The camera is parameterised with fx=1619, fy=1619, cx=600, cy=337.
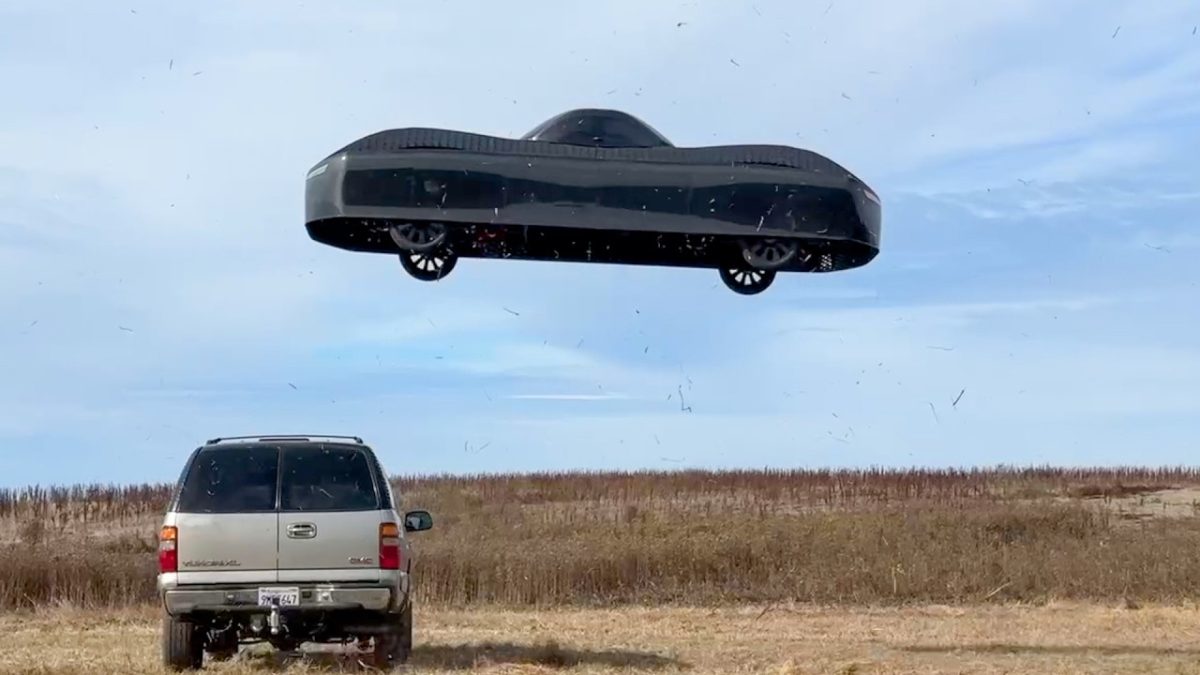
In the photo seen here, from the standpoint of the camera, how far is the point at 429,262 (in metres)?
12.1

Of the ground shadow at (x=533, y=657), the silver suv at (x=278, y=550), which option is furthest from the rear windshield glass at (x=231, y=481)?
the ground shadow at (x=533, y=657)

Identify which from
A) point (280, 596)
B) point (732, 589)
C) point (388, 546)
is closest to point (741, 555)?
point (732, 589)

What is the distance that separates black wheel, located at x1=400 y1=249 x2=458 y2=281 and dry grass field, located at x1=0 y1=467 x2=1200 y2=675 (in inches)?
125

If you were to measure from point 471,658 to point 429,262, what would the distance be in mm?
3879

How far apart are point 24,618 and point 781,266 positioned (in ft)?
40.9

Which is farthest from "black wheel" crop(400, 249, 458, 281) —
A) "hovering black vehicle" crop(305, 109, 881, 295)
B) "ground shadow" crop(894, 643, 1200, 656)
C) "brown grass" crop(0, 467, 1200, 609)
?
"brown grass" crop(0, 467, 1200, 609)

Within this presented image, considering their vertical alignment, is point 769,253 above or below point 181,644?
above

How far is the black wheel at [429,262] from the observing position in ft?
39.5

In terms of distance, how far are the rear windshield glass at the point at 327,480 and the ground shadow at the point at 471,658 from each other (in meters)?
1.48

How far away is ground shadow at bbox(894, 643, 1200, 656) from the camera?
15.5m

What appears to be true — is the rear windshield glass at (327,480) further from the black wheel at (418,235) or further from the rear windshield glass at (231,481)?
the black wheel at (418,235)

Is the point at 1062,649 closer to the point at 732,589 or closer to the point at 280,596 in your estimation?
the point at 280,596

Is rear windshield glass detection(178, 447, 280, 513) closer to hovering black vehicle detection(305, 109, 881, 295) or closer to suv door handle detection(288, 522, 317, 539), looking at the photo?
suv door handle detection(288, 522, 317, 539)

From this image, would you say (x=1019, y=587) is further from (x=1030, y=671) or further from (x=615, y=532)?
(x=1030, y=671)
